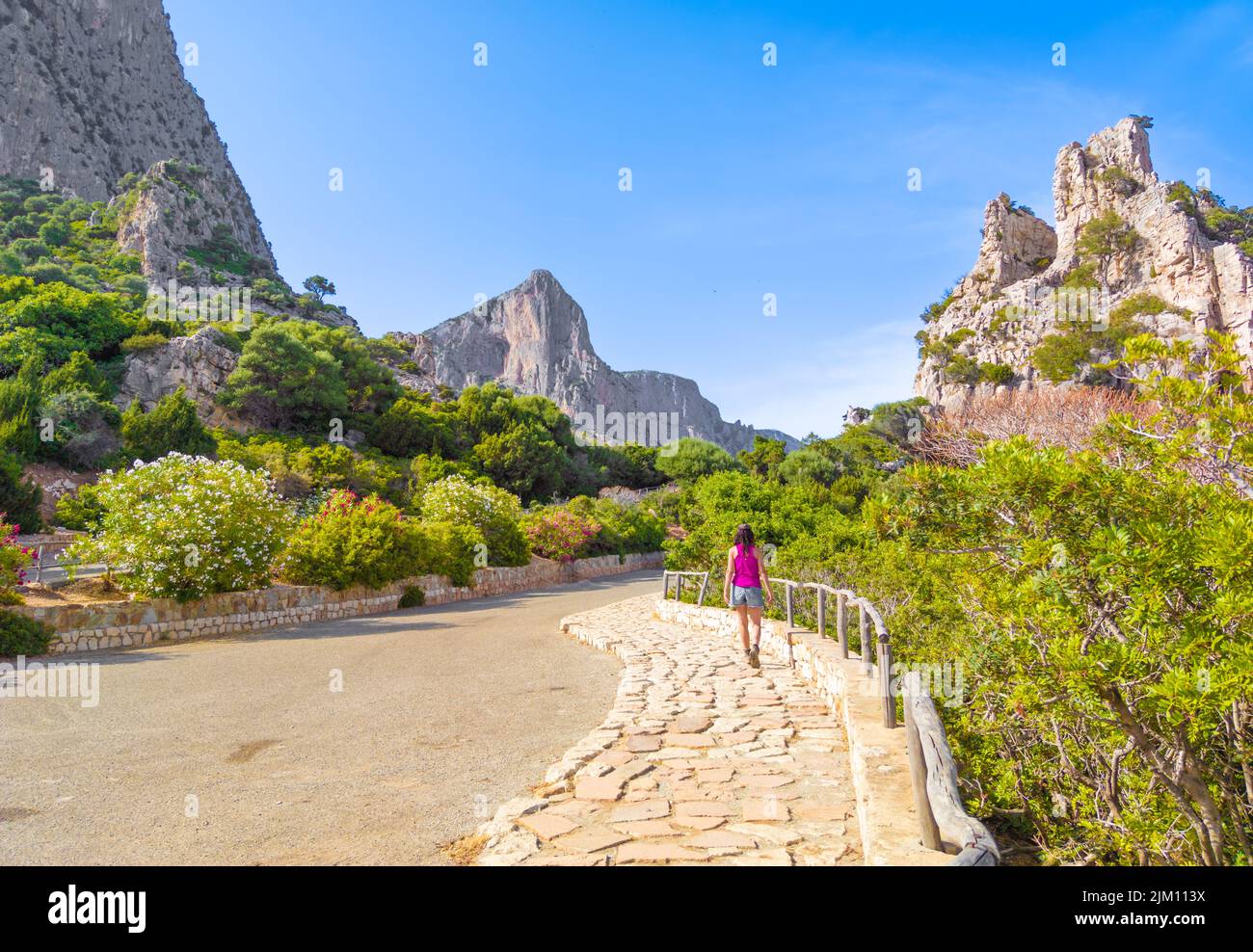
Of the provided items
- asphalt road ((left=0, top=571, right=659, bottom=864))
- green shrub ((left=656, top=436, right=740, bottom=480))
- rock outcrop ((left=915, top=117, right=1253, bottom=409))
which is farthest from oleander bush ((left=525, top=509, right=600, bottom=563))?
rock outcrop ((left=915, top=117, right=1253, bottom=409))

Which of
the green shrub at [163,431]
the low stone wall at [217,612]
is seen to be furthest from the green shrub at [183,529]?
the green shrub at [163,431]

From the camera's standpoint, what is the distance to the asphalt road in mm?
3941

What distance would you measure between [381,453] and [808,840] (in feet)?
134

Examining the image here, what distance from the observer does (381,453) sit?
4153cm

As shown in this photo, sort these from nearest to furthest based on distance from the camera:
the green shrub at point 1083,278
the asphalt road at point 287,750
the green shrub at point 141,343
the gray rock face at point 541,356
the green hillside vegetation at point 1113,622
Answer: the green hillside vegetation at point 1113,622 → the asphalt road at point 287,750 → the green shrub at point 141,343 → the green shrub at point 1083,278 → the gray rock face at point 541,356

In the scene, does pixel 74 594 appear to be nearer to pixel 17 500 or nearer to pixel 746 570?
pixel 17 500

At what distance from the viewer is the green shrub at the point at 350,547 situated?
16.4 meters

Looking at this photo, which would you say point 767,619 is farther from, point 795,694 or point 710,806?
point 710,806

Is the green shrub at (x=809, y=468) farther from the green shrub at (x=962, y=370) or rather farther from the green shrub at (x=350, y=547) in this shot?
the green shrub at (x=350, y=547)

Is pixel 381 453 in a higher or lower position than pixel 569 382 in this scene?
lower

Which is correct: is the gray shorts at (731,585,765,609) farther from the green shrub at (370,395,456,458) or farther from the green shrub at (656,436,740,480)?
the green shrub at (656,436,740,480)

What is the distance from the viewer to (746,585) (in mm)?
9242

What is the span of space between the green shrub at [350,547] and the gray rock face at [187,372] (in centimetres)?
2601

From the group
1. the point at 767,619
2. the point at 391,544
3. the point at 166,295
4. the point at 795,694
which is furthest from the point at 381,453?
the point at 795,694
